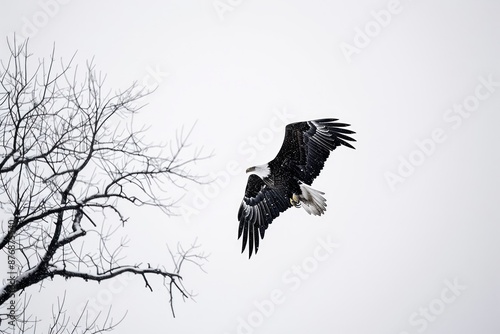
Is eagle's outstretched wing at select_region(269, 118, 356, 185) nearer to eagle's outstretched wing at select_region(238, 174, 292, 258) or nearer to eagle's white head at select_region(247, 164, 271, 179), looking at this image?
eagle's white head at select_region(247, 164, 271, 179)

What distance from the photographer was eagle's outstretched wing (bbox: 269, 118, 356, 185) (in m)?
8.93

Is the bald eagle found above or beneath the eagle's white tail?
above

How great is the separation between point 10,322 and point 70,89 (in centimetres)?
233

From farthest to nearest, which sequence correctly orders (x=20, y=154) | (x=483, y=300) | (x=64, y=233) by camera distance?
(x=483, y=300) → (x=64, y=233) → (x=20, y=154)

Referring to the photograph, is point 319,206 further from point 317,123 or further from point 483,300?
point 483,300

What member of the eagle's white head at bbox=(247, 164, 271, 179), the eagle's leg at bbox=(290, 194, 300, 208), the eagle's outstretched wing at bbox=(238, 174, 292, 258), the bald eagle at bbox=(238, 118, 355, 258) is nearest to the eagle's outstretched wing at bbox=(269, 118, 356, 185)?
the bald eagle at bbox=(238, 118, 355, 258)

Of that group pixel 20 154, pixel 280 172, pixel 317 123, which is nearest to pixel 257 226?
pixel 280 172

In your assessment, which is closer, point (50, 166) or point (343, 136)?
point (50, 166)

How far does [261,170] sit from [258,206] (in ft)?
2.58

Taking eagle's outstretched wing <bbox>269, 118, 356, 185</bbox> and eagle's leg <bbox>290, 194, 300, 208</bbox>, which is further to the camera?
eagle's leg <bbox>290, 194, 300, 208</bbox>

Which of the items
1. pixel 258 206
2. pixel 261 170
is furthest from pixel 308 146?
pixel 258 206

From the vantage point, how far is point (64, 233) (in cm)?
412

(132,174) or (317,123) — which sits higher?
(317,123)

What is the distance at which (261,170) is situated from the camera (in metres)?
8.95
